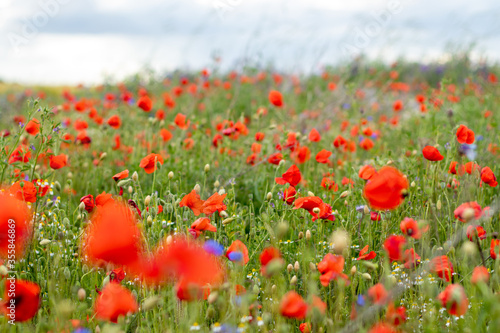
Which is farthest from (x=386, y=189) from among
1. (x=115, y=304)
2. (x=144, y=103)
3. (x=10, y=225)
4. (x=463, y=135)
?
(x=144, y=103)

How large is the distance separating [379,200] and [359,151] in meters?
3.03

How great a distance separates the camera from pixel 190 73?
483 inches

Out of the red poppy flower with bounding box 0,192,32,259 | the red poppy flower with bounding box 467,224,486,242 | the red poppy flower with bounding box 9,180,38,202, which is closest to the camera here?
the red poppy flower with bounding box 0,192,32,259

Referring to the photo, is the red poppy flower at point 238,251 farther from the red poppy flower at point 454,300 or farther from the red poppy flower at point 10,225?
the red poppy flower at point 10,225

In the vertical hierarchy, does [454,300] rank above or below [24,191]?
below

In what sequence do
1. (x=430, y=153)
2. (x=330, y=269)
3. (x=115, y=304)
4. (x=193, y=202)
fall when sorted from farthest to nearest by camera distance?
(x=430, y=153) → (x=193, y=202) → (x=330, y=269) → (x=115, y=304)

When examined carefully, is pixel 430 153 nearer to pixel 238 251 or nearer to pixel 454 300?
A: pixel 454 300

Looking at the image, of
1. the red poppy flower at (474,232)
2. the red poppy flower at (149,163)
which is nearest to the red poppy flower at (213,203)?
the red poppy flower at (149,163)

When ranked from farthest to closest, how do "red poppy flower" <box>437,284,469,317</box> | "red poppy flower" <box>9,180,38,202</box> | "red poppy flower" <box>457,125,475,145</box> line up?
"red poppy flower" <box>457,125,475,145</box>
"red poppy flower" <box>9,180,38,202</box>
"red poppy flower" <box>437,284,469,317</box>

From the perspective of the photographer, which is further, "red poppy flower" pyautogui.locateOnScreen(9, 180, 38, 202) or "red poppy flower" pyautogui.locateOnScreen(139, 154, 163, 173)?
"red poppy flower" pyautogui.locateOnScreen(139, 154, 163, 173)

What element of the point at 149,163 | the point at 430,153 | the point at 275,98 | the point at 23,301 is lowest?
the point at 23,301

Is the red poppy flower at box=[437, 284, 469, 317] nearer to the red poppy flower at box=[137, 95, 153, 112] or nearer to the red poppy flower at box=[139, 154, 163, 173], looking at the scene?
the red poppy flower at box=[139, 154, 163, 173]

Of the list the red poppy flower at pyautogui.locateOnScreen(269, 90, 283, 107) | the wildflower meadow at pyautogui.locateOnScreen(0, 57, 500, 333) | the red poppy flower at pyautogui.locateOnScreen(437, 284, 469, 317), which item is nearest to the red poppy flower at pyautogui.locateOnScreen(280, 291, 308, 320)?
the wildflower meadow at pyautogui.locateOnScreen(0, 57, 500, 333)

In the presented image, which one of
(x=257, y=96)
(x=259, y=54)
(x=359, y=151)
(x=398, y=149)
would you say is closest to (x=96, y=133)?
(x=259, y=54)
